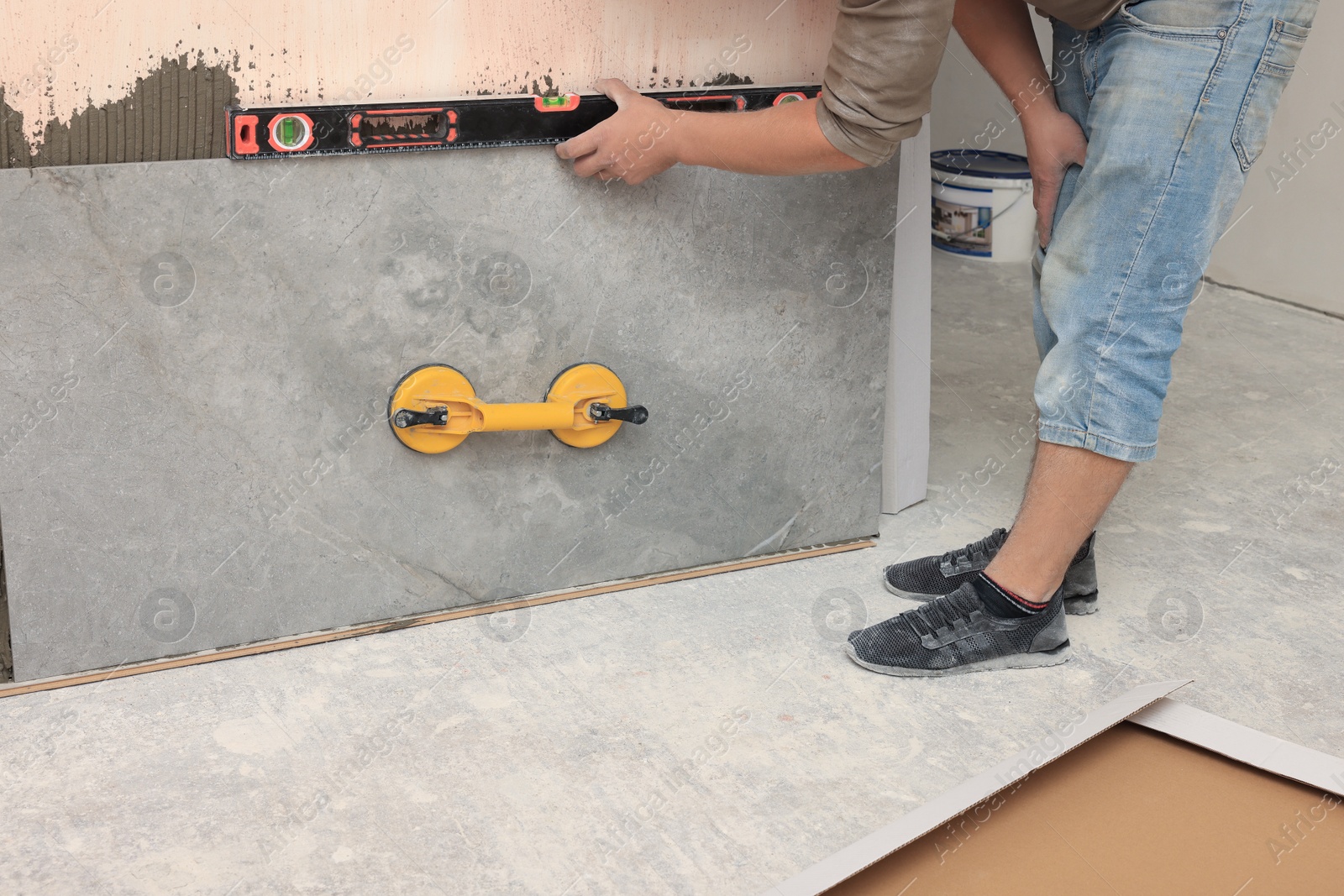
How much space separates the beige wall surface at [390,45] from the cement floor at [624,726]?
66 centimetres

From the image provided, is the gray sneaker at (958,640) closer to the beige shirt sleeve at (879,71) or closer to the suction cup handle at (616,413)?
the suction cup handle at (616,413)

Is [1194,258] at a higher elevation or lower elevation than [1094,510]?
higher

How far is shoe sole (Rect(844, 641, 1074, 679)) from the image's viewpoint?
4.86ft

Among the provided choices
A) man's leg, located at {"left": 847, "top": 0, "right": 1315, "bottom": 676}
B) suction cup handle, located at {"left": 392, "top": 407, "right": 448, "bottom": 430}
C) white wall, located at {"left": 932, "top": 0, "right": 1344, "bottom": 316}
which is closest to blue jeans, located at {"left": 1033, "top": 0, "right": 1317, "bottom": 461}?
man's leg, located at {"left": 847, "top": 0, "right": 1315, "bottom": 676}

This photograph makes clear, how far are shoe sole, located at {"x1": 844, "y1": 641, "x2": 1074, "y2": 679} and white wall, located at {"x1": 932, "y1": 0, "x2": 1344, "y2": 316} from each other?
2006 millimetres

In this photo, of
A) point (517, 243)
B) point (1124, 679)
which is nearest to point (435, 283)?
point (517, 243)

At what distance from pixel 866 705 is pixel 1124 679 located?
13.9 inches

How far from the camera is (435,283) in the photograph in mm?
1399

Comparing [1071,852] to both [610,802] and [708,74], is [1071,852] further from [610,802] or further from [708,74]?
[708,74]

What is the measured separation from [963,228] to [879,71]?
2424 mm

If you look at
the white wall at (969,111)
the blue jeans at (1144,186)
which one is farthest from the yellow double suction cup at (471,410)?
the white wall at (969,111)

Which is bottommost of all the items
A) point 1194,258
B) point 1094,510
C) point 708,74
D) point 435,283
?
point 1094,510

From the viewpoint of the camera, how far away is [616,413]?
4.91 feet

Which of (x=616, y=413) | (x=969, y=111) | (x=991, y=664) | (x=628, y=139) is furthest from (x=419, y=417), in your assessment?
(x=969, y=111)
